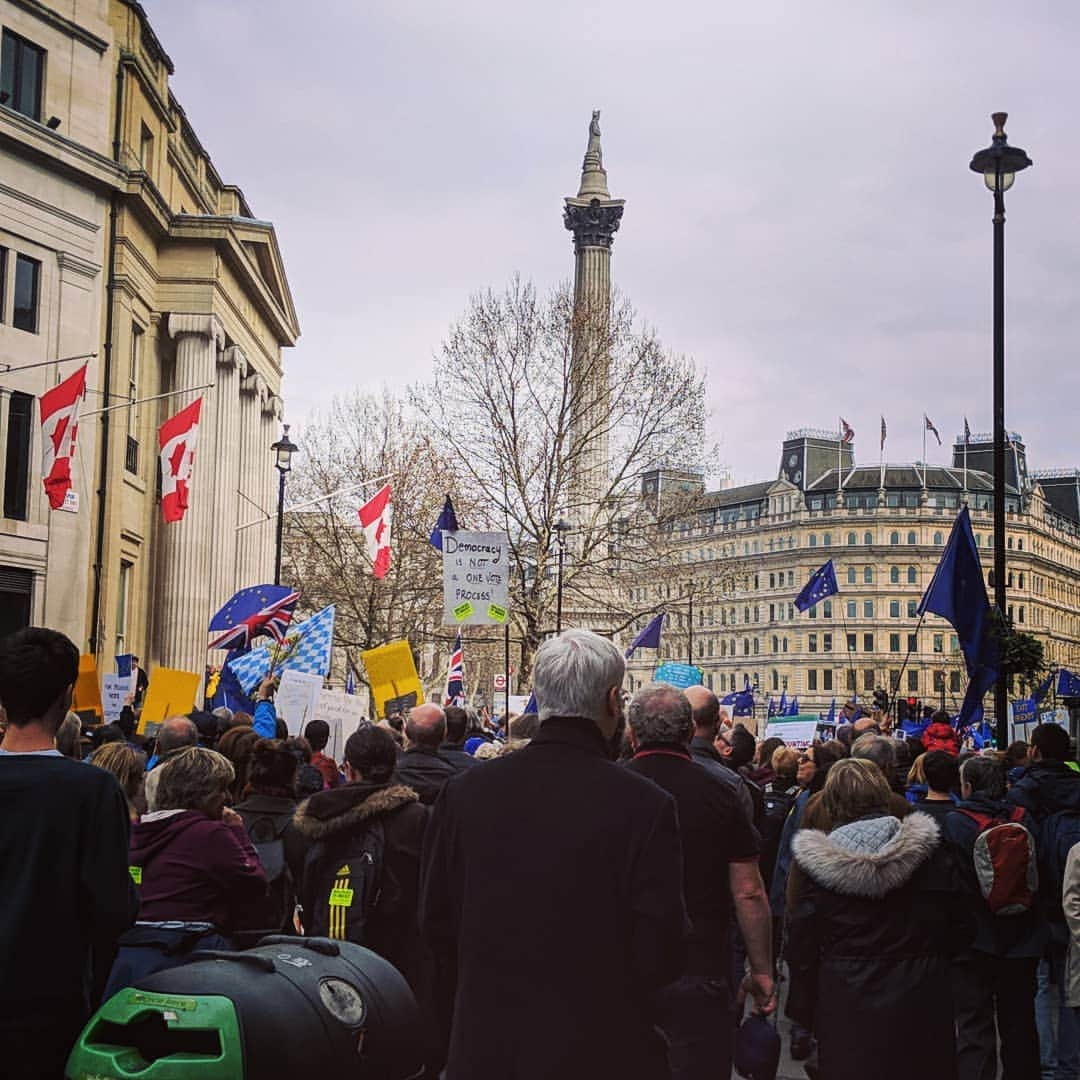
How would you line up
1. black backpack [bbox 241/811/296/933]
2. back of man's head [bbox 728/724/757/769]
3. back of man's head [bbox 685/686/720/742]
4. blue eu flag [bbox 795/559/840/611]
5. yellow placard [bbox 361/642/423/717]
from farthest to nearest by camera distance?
blue eu flag [bbox 795/559/840/611]
yellow placard [bbox 361/642/423/717]
back of man's head [bbox 728/724/757/769]
back of man's head [bbox 685/686/720/742]
black backpack [bbox 241/811/296/933]

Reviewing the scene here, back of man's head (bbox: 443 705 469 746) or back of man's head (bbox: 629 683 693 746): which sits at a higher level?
back of man's head (bbox: 629 683 693 746)

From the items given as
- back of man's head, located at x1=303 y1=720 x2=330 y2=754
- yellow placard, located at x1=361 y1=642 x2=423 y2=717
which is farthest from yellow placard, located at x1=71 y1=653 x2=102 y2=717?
back of man's head, located at x1=303 y1=720 x2=330 y2=754

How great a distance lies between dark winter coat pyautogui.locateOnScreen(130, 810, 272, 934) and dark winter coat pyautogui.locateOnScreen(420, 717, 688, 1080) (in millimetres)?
1531

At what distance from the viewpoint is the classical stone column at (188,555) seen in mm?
37094

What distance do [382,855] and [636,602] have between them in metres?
40.1

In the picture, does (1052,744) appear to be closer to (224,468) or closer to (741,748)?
(741,748)

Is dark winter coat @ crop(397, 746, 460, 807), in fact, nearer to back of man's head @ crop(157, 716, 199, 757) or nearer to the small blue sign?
back of man's head @ crop(157, 716, 199, 757)

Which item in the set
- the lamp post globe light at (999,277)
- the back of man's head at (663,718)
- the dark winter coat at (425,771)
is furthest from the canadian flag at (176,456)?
the back of man's head at (663,718)

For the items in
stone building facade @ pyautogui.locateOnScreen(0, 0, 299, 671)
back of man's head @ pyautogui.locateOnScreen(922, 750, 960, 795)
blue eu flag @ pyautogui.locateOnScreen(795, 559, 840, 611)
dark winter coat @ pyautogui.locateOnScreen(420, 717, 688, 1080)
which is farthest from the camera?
blue eu flag @ pyautogui.locateOnScreen(795, 559, 840, 611)

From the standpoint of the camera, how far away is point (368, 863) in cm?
727

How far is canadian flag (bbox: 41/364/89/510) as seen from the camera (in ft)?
81.3

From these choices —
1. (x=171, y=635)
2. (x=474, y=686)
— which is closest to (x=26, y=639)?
(x=171, y=635)

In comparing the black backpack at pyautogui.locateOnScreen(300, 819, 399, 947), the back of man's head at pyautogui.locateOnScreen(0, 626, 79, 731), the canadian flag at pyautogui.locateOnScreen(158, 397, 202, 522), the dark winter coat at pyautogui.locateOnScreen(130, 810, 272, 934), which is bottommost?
the black backpack at pyautogui.locateOnScreen(300, 819, 399, 947)

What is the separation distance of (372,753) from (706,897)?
195cm
